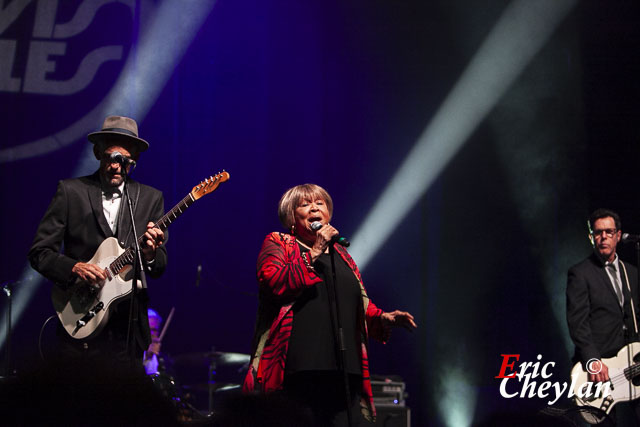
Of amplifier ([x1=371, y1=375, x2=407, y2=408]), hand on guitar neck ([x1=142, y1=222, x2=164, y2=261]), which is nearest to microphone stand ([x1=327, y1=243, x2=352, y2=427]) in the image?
hand on guitar neck ([x1=142, y1=222, x2=164, y2=261])

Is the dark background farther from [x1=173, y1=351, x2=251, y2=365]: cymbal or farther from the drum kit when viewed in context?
[x1=173, y1=351, x2=251, y2=365]: cymbal

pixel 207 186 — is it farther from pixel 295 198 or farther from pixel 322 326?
pixel 322 326

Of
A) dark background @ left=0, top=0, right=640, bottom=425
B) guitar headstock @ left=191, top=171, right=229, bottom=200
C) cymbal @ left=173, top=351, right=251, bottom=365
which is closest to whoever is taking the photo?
guitar headstock @ left=191, top=171, right=229, bottom=200

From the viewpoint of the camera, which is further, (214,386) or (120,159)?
(214,386)

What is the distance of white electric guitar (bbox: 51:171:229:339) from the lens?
3.64 meters

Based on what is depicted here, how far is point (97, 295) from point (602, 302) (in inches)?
146

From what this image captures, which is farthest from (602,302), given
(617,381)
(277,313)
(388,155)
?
(277,313)

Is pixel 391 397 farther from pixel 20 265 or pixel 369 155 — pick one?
pixel 20 265

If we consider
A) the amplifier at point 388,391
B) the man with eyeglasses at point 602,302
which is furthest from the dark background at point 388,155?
the man with eyeglasses at point 602,302

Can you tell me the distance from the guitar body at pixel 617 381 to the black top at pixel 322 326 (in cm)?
254

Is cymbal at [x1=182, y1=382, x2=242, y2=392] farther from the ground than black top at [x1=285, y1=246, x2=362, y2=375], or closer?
closer

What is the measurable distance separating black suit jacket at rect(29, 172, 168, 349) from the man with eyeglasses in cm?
320

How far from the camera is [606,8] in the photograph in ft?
23.4

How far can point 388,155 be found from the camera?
6918mm
